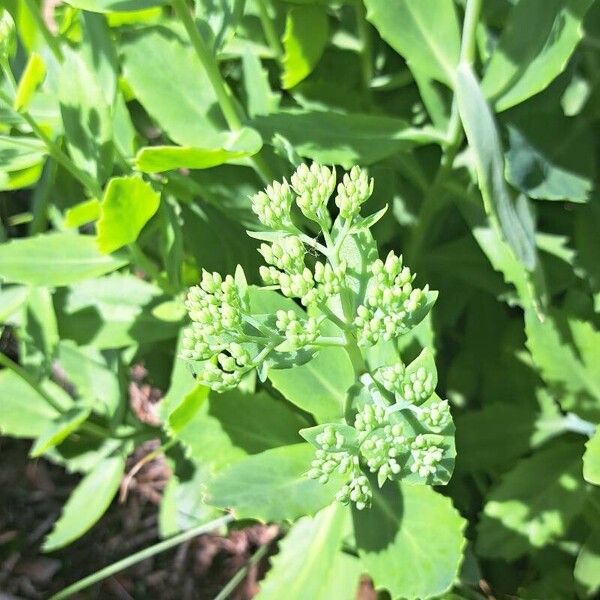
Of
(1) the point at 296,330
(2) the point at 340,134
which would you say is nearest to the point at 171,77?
(2) the point at 340,134

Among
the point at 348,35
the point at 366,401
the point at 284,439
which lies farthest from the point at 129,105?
the point at 366,401

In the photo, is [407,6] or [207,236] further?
[207,236]

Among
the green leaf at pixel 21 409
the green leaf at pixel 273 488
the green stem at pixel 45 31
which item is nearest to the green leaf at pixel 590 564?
the green leaf at pixel 273 488

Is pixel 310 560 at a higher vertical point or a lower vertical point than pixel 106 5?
lower

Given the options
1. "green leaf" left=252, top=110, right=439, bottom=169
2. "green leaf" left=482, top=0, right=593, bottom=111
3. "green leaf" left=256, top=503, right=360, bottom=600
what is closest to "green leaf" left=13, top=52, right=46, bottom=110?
"green leaf" left=252, top=110, right=439, bottom=169

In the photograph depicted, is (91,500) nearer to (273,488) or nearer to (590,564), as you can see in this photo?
(273,488)

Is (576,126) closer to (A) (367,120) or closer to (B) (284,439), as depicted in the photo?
(A) (367,120)
